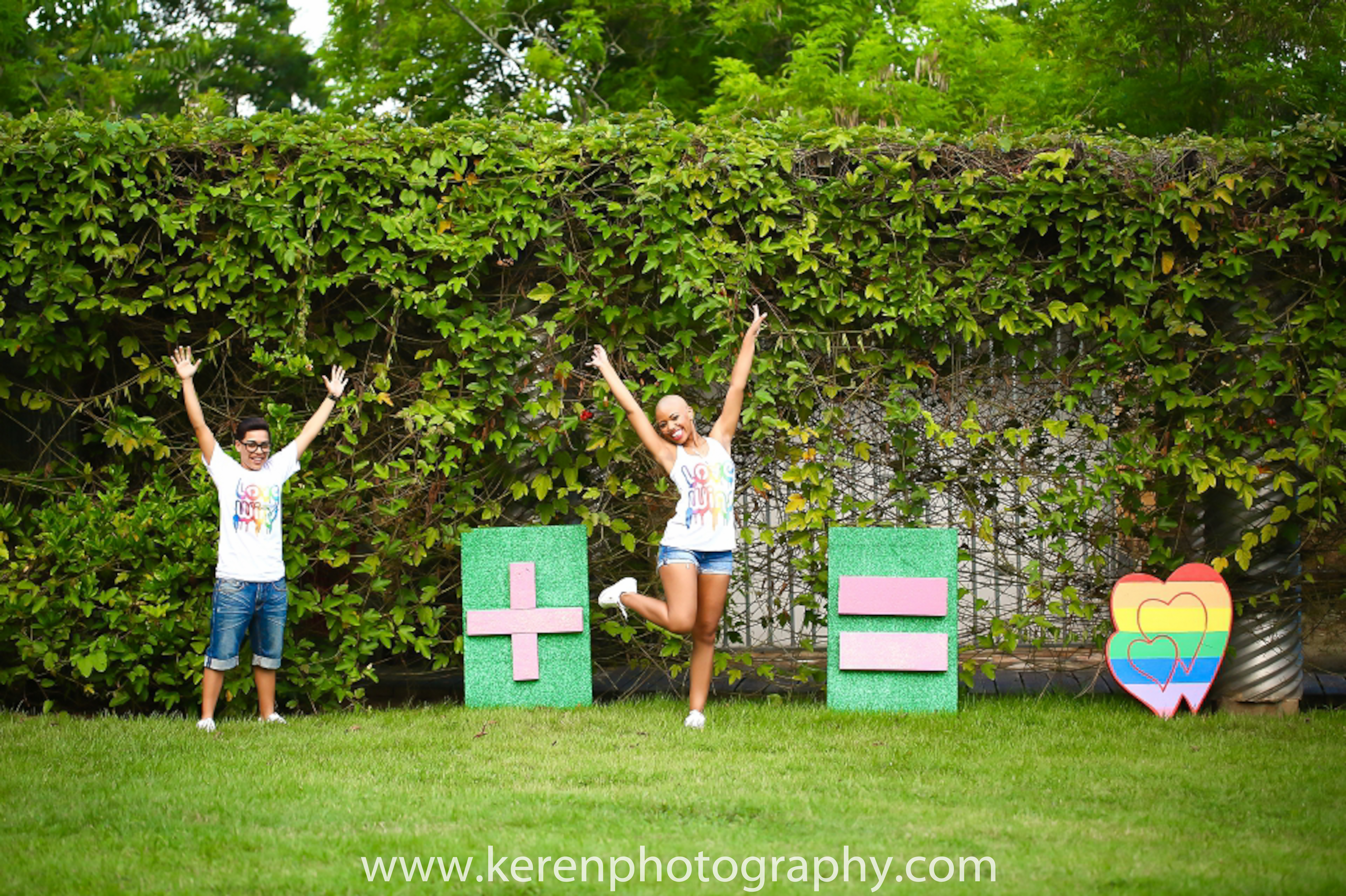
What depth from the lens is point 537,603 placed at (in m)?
5.91

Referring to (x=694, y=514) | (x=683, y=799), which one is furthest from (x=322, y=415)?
(x=683, y=799)

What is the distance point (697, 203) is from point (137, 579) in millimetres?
3207

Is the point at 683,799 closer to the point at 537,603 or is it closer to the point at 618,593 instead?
the point at 618,593

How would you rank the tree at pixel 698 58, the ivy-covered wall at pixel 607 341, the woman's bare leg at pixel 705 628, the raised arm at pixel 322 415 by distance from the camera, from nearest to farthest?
the woman's bare leg at pixel 705 628 < the raised arm at pixel 322 415 < the ivy-covered wall at pixel 607 341 < the tree at pixel 698 58

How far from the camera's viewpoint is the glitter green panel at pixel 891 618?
5.74 m

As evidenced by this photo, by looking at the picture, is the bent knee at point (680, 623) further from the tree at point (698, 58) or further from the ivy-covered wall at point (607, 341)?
the tree at point (698, 58)

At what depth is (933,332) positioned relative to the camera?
19.7 ft

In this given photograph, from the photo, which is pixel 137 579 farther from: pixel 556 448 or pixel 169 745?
pixel 556 448

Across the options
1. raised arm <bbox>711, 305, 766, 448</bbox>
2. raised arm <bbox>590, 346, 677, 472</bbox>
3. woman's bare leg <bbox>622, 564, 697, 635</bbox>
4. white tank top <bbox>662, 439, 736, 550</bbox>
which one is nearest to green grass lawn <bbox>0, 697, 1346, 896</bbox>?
woman's bare leg <bbox>622, 564, 697, 635</bbox>

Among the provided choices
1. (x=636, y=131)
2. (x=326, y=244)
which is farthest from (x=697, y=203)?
(x=326, y=244)

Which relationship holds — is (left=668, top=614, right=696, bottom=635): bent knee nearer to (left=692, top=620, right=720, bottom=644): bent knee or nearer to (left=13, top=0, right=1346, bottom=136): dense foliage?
(left=692, top=620, right=720, bottom=644): bent knee

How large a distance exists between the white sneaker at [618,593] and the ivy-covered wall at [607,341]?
39 cm

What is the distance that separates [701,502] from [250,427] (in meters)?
2.07

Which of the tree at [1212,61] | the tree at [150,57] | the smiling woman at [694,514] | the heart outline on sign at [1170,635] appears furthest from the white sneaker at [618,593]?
the tree at [1212,61]
